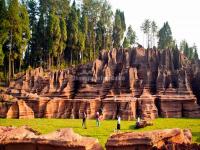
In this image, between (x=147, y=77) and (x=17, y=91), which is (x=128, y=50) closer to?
(x=147, y=77)

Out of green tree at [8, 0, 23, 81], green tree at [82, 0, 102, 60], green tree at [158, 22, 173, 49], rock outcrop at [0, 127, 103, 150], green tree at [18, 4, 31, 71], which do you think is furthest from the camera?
green tree at [158, 22, 173, 49]

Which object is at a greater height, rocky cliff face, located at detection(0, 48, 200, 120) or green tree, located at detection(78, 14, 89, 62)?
green tree, located at detection(78, 14, 89, 62)

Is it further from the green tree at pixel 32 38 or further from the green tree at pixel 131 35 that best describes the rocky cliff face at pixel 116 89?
the green tree at pixel 131 35

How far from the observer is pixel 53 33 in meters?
71.2

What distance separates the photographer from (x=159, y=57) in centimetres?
6619

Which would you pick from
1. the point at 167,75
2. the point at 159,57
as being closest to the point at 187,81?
the point at 167,75

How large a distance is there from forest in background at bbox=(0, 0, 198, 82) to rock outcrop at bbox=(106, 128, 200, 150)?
44.6 meters

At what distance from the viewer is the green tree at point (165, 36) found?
10838 centimetres

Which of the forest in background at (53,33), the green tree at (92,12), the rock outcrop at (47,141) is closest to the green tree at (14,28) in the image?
the forest in background at (53,33)

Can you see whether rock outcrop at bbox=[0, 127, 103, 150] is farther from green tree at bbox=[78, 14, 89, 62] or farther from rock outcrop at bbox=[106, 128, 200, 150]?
green tree at bbox=[78, 14, 89, 62]

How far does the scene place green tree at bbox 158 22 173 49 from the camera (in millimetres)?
108375

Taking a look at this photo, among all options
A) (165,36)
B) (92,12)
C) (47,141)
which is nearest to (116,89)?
(92,12)

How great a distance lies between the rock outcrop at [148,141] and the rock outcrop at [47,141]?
108cm

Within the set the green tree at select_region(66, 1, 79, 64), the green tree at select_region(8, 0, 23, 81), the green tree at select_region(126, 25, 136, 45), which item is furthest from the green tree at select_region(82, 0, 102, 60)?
the green tree at select_region(8, 0, 23, 81)
